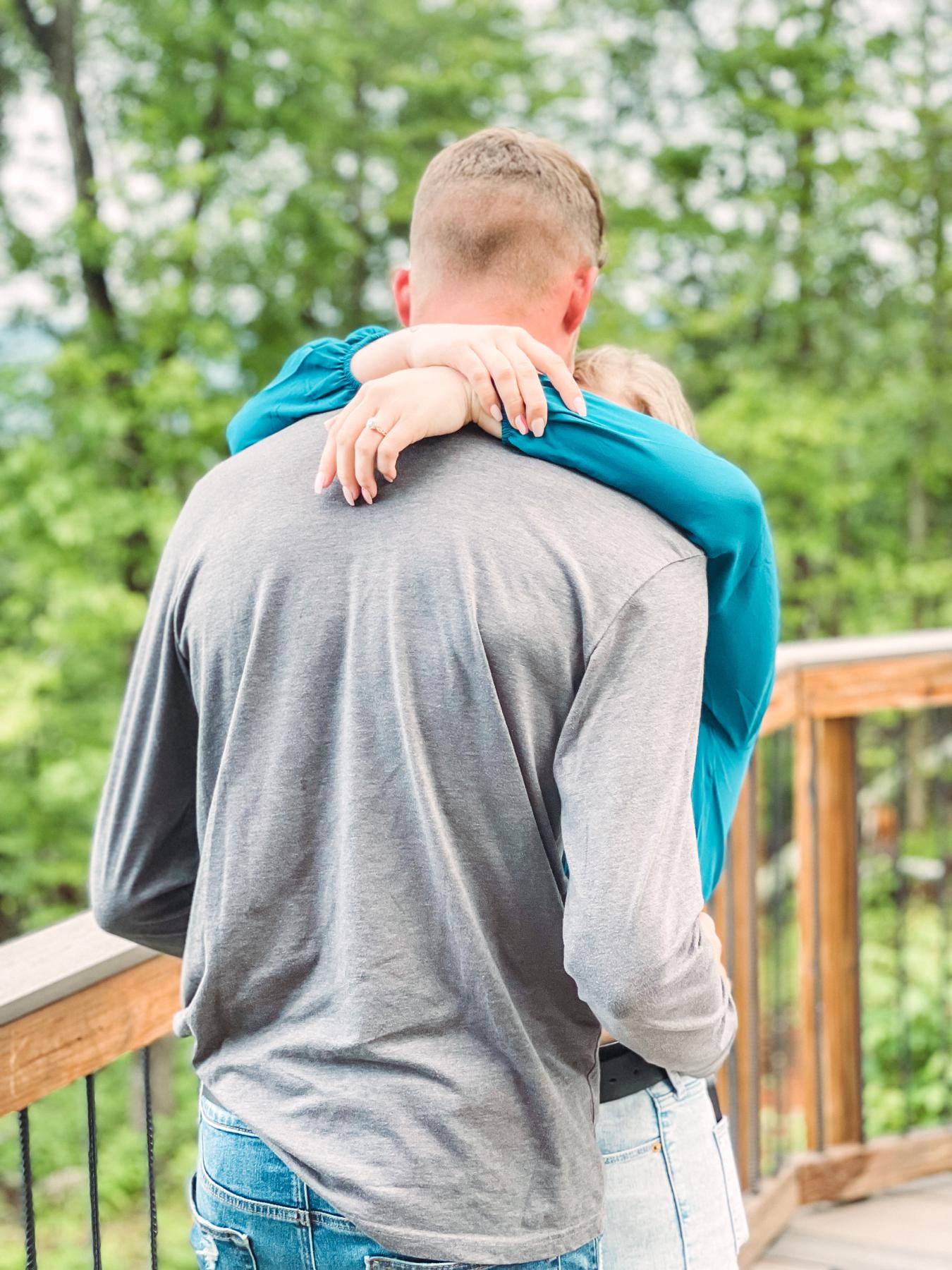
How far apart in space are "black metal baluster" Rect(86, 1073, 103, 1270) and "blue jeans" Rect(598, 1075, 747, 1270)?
0.52 metres

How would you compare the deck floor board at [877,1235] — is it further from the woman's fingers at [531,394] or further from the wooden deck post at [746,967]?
the woman's fingers at [531,394]

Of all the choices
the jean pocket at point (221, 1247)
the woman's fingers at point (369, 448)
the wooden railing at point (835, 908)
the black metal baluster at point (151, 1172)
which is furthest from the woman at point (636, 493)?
the wooden railing at point (835, 908)

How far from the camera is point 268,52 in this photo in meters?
8.34

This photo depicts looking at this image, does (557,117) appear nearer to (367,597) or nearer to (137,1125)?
(137,1125)

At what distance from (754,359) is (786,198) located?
4.49ft

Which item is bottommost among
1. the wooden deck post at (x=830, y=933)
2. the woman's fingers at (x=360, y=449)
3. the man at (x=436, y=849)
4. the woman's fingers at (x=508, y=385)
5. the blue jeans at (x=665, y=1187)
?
the wooden deck post at (x=830, y=933)

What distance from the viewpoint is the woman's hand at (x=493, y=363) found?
0.94 metres

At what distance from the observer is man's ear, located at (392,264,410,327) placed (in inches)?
45.1

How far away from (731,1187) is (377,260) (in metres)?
9.88

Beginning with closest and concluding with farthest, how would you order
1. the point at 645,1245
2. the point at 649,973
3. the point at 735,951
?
the point at 649,973 → the point at 645,1245 → the point at 735,951

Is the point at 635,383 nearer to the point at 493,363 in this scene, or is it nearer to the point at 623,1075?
the point at 493,363

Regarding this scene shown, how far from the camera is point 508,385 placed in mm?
936

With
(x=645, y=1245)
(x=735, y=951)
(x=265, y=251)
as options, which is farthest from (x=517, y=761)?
(x=265, y=251)

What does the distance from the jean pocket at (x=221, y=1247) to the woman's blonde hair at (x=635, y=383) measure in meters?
0.88
